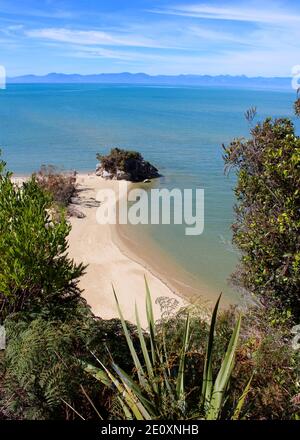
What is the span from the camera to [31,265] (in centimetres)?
813

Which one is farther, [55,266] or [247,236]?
[55,266]

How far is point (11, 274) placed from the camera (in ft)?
25.9

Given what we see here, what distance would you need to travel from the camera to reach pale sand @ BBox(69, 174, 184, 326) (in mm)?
15578

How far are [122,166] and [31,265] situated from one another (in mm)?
26890

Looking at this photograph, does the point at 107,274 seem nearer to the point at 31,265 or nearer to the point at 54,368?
the point at 31,265

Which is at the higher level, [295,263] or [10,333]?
[295,263]

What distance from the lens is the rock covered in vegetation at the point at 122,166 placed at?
34812 mm

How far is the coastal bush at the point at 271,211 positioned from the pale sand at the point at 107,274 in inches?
223

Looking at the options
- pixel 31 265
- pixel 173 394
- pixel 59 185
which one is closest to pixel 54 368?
pixel 173 394

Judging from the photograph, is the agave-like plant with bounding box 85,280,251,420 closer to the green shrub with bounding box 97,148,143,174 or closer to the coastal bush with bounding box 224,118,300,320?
the coastal bush with bounding box 224,118,300,320
